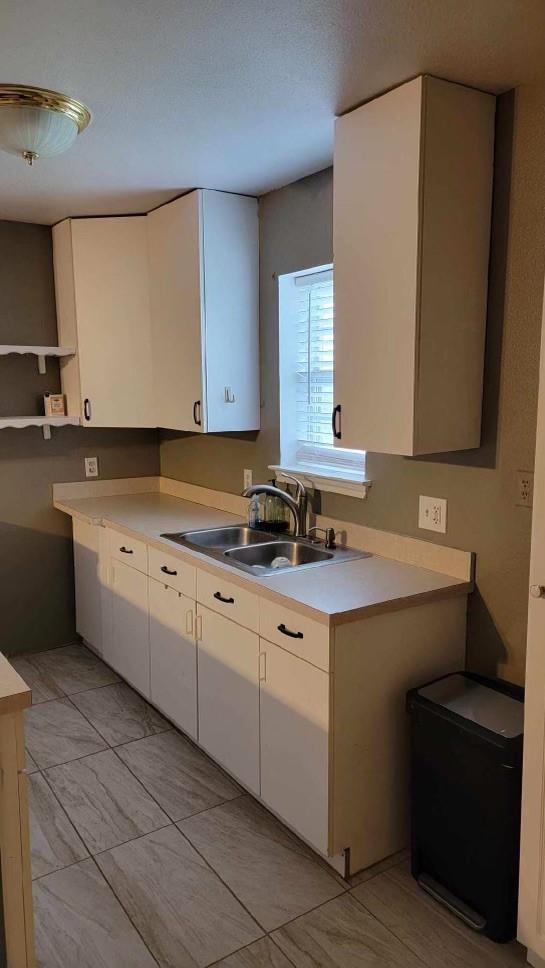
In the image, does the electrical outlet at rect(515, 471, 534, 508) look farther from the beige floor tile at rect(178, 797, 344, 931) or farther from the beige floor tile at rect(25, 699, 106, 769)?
the beige floor tile at rect(25, 699, 106, 769)

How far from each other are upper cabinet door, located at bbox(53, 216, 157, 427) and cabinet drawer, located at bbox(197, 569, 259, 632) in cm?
128

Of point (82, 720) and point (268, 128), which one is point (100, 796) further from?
point (268, 128)

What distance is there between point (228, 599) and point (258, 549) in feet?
1.50

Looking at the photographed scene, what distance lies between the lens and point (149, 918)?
198 centimetres

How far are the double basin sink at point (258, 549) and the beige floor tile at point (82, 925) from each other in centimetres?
108

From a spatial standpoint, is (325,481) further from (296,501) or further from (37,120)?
(37,120)

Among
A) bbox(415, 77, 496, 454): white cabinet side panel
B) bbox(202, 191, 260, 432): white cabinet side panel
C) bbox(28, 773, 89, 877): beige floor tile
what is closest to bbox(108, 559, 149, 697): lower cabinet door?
bbox(28, 773, 89, 877): beige floor tile

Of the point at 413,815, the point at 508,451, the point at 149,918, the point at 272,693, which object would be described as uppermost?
the point at 508,451

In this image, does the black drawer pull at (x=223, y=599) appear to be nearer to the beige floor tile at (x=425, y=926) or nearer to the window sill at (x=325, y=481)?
the window sill at (x=325, y=481)

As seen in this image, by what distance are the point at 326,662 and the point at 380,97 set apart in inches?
65.7

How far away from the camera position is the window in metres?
2.97

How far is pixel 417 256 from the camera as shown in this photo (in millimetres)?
2004

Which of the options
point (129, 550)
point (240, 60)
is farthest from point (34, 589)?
point (240, 60)

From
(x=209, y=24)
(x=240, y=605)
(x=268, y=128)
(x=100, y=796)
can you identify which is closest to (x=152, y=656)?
(x=100, y=796)
